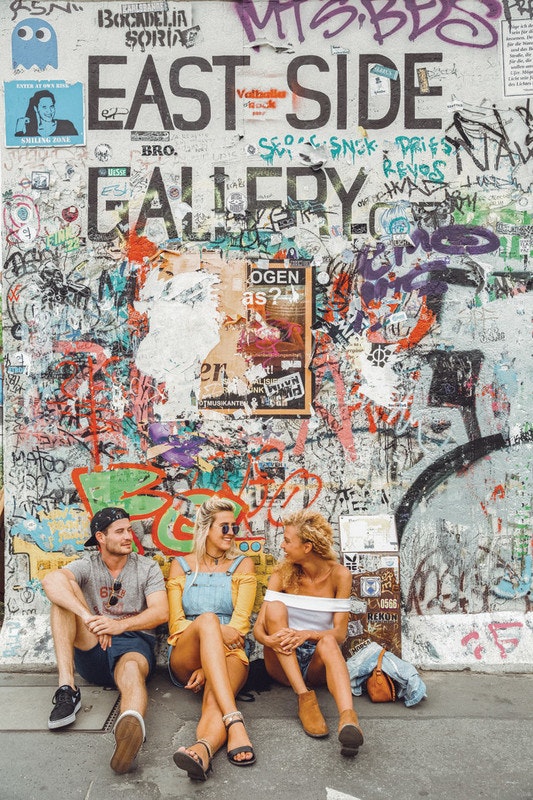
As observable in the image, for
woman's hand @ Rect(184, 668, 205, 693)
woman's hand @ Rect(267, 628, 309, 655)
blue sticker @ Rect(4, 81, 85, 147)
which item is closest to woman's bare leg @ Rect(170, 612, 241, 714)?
woman's hand @ Rect(184, 668, 205, 693)

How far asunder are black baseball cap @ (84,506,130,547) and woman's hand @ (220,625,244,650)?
977 millimetres

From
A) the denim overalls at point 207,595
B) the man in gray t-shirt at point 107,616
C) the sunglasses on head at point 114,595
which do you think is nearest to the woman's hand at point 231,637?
the denim overalls at point 207,595

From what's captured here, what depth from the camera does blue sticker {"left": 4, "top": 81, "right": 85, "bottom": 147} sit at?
205 inches

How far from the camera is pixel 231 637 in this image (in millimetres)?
4469

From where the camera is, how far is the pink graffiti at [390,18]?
5188 mm

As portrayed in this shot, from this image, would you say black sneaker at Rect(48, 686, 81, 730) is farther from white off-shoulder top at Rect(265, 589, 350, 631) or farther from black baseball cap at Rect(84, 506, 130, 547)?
white off-shoulder top at Rect(265, 589, 350, 631)

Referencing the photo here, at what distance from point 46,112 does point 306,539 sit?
354cm

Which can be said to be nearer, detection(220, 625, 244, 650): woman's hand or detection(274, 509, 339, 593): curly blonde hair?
detection(220, 625, 244, 650): woman's hand

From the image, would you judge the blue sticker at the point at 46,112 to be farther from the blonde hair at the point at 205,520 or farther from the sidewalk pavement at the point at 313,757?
the sidewalk pavement at the point at 313,757

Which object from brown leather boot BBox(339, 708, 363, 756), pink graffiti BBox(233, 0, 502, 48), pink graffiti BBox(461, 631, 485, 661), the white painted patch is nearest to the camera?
the white painted patch

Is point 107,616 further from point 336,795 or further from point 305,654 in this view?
point 336,795

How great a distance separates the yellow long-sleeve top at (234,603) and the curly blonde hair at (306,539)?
22cm

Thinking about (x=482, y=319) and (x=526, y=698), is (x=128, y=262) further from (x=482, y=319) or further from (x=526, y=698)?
(x=526, y=698)

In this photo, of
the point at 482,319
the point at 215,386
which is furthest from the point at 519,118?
the point at 215,386
